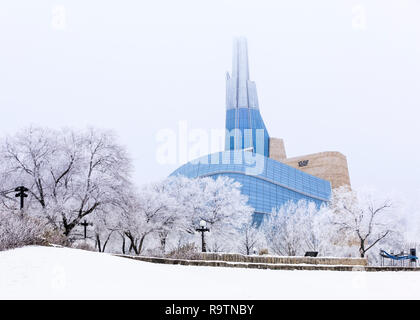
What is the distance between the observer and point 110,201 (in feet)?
100

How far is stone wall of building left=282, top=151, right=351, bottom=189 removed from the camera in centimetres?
14025

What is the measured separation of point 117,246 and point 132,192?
67.3ft

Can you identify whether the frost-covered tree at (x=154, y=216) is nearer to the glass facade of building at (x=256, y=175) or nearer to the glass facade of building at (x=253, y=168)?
the glass facade of building at (x=256, y=175)

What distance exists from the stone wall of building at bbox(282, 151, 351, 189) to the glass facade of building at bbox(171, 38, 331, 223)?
58.2ft

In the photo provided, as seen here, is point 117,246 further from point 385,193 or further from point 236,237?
point 385,193

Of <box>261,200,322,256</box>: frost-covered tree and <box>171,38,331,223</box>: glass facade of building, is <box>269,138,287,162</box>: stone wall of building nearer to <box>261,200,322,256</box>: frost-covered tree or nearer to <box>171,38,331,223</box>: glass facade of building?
<box>171,38,331,223</box>: glass facade of building

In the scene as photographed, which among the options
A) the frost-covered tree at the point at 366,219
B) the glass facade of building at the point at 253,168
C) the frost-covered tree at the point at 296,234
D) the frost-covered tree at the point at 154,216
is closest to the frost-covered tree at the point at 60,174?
the frost-covered tree at the point at 154,216

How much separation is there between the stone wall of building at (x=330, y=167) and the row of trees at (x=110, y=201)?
95253 mm

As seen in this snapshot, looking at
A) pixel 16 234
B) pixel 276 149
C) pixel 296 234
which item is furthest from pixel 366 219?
pixel 276 149

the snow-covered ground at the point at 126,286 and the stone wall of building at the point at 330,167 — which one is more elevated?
the stone wall of building at the point at 330,167

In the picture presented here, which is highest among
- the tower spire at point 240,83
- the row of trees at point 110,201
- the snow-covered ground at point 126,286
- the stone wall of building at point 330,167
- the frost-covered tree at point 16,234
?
the tower spire at point 240,83

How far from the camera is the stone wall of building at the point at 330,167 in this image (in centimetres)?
Answer: 14025
